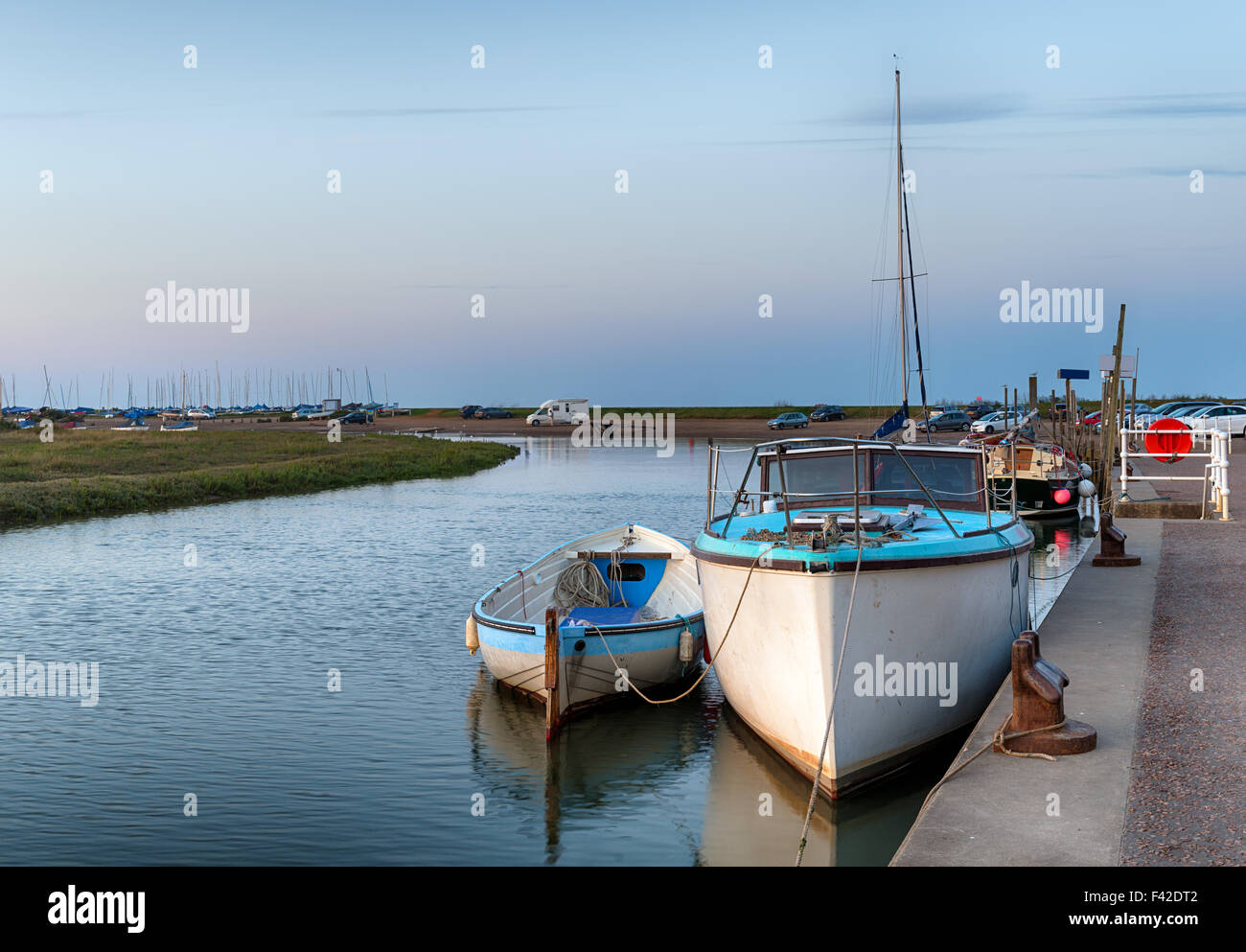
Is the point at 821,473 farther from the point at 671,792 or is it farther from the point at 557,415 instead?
the point at 557,415

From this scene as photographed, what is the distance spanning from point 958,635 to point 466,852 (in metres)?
4.84

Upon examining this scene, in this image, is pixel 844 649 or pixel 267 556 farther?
pixel 267 556

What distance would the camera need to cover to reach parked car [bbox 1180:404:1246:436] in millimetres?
54625

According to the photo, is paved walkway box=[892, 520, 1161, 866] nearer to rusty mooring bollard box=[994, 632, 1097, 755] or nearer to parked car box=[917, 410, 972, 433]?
rusty mooring bollard box=[994, 632, 1097, 755]

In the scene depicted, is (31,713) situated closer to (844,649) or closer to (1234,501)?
(844,649)

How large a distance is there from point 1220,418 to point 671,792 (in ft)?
173

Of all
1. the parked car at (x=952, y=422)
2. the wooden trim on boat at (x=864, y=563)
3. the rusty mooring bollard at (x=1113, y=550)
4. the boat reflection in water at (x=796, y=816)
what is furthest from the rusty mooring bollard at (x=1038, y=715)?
the parked car at (x=952, y=422)

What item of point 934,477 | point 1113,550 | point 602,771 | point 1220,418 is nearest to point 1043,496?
point 1113,550

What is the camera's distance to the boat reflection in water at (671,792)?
9.98 m

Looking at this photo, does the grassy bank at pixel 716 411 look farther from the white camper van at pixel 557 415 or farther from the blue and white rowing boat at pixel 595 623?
the blue and white rowing boat at pixel 595 623

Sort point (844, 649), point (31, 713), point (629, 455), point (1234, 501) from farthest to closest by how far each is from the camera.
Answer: point (629, 455)
point (1234, 501)
point (31, 713)
point (844, 649)
